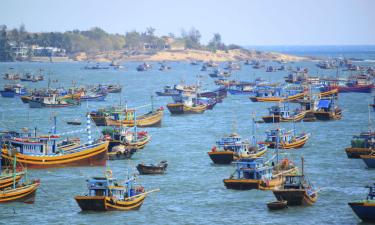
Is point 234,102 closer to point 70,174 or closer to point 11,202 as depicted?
point 70,174

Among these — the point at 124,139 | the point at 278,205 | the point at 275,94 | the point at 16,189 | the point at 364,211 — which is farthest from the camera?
the point at 275,94

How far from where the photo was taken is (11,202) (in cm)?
6625

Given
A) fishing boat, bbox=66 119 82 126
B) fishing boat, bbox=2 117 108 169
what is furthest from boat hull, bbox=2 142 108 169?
fishing boat, bbox=66 119 82 126

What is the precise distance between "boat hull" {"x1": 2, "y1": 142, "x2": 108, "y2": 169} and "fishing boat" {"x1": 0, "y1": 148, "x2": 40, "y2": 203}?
12030 millimetres

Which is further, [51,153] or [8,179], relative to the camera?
[51,153]

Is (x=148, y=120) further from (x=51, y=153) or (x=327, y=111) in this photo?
(x=51, y=153)

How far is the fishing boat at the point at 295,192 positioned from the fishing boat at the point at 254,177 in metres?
3.15

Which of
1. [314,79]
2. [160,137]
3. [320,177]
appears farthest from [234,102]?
[320,177]

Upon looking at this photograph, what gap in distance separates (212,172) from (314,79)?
112 m

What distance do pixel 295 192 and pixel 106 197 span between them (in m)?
11.9

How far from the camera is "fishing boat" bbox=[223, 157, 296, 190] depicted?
230 feet

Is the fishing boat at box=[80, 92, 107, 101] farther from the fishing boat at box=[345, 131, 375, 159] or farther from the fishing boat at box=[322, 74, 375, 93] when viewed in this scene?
the fishing boat at box=[345, 131, 375, 159]

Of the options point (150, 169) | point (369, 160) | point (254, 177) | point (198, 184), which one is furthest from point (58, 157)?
point (369, 160)

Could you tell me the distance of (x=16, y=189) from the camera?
216ft
